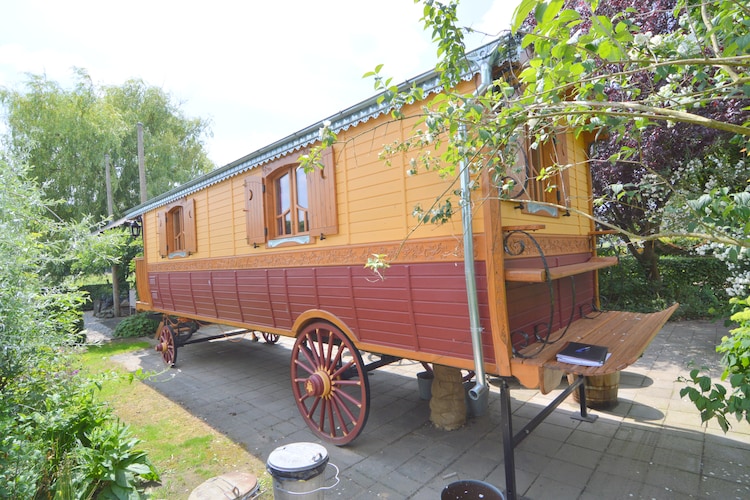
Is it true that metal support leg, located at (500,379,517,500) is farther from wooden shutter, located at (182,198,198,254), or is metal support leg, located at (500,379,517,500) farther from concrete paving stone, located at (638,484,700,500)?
wooden shutter, located at (182,198,198,254)

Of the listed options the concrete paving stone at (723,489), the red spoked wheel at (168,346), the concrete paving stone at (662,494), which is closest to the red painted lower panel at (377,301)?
the concrete paving stone at (662,494)

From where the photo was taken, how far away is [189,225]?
6.50m

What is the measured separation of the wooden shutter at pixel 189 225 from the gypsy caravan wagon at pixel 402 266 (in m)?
0.74

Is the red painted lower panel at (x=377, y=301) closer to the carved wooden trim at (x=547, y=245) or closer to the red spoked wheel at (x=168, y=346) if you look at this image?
the carved wooden trim at (x=547, y=245)

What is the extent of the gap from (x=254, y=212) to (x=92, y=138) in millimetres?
11553

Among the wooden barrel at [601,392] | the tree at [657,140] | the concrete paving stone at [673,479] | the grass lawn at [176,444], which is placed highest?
the tree at [657,140]

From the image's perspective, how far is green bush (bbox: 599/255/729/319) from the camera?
9.06 metres

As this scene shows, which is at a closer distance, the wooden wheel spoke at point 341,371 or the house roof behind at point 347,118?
the house roof behind at point 347,118

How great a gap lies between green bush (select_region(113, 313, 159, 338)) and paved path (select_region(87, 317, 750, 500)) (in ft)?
17.4

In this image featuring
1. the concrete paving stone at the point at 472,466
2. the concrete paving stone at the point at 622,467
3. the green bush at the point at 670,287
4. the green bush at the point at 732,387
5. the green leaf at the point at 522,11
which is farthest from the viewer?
the green bush at the point at 670,287

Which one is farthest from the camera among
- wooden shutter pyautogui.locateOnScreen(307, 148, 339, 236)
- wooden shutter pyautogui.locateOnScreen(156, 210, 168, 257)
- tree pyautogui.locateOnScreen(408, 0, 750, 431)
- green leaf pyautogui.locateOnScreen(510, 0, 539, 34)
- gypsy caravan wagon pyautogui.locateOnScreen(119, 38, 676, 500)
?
wooden shutter pyautogui.locateOnScreen(156, 210, 168, 257)

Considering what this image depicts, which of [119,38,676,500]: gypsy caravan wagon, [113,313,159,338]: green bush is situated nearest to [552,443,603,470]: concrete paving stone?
[119,38,676,500]: gypsy caravan wagon

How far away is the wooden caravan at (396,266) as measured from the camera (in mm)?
2703

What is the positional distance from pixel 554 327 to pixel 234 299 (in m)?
Result: 4.16
